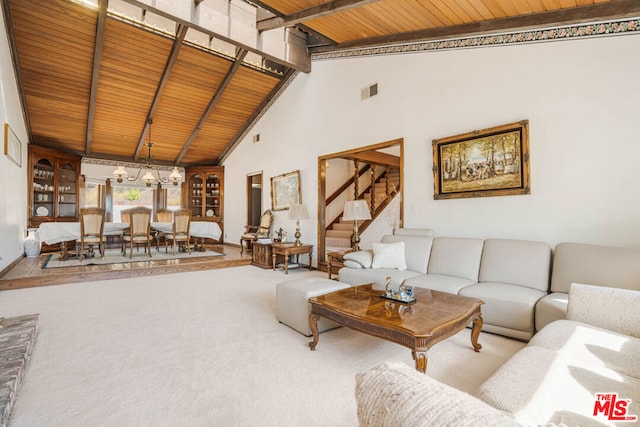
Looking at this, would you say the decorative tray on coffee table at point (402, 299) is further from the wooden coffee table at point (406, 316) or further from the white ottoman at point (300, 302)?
the white ottoman at point (300, 302)

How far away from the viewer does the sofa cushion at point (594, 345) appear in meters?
1.38

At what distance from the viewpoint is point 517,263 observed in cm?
295

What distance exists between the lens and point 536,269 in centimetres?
284

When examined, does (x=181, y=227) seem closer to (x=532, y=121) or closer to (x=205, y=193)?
(x=205, y=193)

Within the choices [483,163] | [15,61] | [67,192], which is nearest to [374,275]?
[483,163]

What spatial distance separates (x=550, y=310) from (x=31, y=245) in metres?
8.68

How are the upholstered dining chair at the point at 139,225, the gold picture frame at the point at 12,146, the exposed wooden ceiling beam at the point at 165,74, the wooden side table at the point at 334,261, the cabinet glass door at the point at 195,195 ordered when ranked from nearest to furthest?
1. the gold picture frame at the point at 12,146
2. the wooden side table at the point at 334,261
3. the exposed wooden ceiling beam at the point at 165,74
4. the upholstered dining chair at the point at 139,225
5. the cabinet glass door at the point at 195,195

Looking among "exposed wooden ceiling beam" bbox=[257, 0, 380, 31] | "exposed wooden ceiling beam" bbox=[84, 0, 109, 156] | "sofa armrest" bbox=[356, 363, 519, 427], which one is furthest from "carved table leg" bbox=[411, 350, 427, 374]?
"exposed wooden ceiling beam" bbox=[84, 0, 109, 156]

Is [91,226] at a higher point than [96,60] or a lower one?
lower

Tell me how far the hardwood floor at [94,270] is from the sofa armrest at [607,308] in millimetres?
5404

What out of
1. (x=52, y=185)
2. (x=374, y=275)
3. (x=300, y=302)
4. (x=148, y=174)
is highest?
(x=148, y=174)

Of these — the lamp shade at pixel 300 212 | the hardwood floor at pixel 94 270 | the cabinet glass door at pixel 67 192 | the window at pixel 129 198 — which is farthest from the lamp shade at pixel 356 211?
the window at pixel 129 198

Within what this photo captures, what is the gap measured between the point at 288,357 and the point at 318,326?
461 mm

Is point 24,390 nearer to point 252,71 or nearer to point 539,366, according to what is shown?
point 539,366
